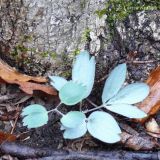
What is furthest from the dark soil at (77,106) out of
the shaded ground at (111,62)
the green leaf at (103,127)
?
the green leaf at (103,127)

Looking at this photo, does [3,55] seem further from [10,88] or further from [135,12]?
[135,12]

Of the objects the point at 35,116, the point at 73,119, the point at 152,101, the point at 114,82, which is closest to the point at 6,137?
the point at 35,116

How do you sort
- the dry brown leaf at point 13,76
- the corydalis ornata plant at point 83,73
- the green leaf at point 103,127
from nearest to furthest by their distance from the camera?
the green leaf at point 103,127, the corydalis ornata plant at point 83,73, the dry brown leaf at point 13,76

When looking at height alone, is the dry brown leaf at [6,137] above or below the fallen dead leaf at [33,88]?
below

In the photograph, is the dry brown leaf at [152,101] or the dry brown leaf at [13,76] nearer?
the dry brown leaf at [152,101]

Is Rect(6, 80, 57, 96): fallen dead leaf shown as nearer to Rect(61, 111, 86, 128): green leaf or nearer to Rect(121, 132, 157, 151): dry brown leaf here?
Rect(61, 111, 86, 128): green leaf

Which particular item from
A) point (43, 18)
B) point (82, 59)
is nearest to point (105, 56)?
point (82, 59)

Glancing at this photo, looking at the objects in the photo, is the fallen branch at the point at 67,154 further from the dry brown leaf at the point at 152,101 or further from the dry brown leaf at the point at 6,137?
the dry brown leaf at the point at 152,101

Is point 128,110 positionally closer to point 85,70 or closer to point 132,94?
point 132,94
